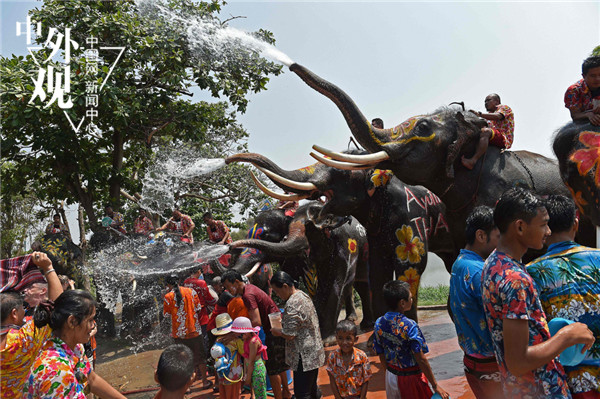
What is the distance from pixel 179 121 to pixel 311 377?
737 centimetres

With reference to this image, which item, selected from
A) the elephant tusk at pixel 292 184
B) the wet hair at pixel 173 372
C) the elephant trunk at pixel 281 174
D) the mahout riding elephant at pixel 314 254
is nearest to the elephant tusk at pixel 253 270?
the mahout riding elephant at pixel 314 254

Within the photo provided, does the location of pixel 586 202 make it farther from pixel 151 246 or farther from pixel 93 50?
pixel 93 50

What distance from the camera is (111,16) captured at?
9.82 metres

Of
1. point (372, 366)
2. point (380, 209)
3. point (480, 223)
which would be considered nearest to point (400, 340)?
point (480, 223)

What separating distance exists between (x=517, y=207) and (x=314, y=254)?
17.9 feet

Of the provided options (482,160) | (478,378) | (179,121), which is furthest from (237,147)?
(478,378)

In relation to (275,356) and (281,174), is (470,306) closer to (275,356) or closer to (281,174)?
(275,356)

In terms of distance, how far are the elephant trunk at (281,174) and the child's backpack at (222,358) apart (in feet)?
7.63

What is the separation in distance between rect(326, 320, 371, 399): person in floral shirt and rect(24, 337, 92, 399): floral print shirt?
1.87 meters

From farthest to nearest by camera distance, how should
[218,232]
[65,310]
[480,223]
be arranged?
[218,232]
[480,223]
[65,310]

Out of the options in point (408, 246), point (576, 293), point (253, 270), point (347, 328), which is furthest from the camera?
point (253, 270)

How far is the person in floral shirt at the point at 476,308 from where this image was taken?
9.36 ft

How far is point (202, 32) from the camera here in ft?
36.8

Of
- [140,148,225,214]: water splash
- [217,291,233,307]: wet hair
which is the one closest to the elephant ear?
[217,291,233,307]: wet hair
